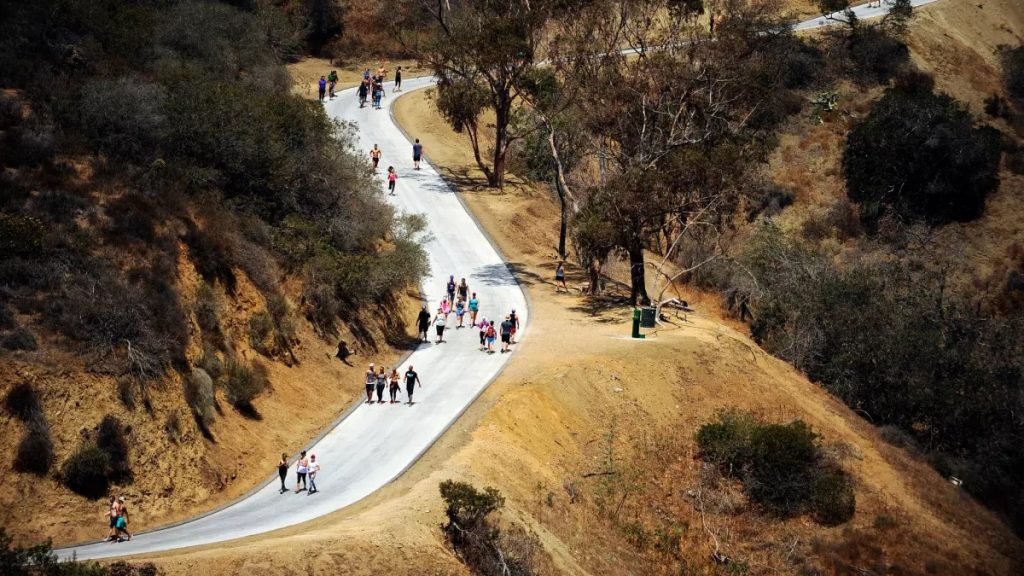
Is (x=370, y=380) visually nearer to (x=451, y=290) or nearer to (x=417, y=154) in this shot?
(x=451, y=290)

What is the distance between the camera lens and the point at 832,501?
31469 mm

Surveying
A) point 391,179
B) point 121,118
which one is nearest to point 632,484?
point 121,118

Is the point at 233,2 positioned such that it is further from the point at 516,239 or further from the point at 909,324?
the point at 909,324

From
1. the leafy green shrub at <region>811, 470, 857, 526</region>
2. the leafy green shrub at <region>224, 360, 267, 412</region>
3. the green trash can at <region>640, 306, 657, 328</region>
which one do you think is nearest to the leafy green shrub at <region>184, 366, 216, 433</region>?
the leafy green shrub at <region>224, 360, 267, 412</region>

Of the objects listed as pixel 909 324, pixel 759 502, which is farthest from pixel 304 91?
pixel 759 502

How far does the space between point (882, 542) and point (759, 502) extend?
150 inches

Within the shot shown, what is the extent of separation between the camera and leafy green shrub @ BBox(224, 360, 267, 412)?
28.6m

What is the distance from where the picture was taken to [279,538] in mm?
21281

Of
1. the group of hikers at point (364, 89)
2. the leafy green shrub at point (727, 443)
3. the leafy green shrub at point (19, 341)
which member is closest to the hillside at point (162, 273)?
the leafy green shrub at point (19, 341)

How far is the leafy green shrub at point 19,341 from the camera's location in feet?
76.6

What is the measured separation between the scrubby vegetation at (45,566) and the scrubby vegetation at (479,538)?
7.12 m

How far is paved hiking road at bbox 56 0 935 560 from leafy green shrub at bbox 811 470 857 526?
34.7 ft

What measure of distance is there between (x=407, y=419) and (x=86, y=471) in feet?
32.5

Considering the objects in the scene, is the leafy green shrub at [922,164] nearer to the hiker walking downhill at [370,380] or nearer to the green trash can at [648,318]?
the green trash can at [648,318]
